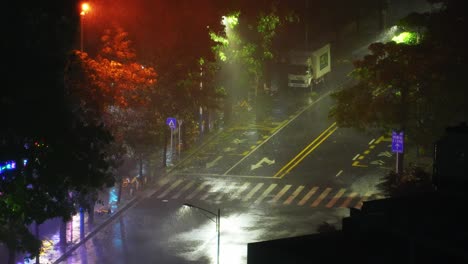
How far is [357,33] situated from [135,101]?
55.5 metres

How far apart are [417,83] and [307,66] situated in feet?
89.7

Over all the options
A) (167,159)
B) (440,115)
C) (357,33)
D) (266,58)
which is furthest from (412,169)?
(357,33)

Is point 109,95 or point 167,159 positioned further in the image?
point 167,159

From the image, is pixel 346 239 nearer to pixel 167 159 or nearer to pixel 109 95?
pixel 109 95

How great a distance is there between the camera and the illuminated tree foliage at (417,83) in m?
46.1

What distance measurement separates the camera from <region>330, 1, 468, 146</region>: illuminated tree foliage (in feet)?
151

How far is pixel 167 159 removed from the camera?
55094 millimetres

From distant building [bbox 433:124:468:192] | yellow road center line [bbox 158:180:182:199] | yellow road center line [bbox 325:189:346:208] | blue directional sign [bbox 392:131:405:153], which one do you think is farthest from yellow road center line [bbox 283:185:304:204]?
distant building [bbox 433:124:468:192]

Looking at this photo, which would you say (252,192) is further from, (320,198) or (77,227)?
(77,227)

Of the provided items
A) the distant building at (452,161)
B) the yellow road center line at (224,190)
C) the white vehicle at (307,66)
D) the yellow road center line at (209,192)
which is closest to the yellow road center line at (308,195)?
the yellow road center line at (224,190)

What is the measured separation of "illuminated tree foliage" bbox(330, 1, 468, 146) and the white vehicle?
25.1 meters

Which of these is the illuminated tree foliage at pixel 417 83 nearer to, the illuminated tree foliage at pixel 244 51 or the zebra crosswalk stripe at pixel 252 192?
the zebra crosswalk stripe at pixel 252 192

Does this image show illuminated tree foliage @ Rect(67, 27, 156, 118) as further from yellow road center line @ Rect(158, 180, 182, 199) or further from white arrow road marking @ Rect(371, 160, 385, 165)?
white arrow road marking @ Rect(371, 160, 385, 165)

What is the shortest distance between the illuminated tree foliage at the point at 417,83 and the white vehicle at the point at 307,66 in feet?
82.5
